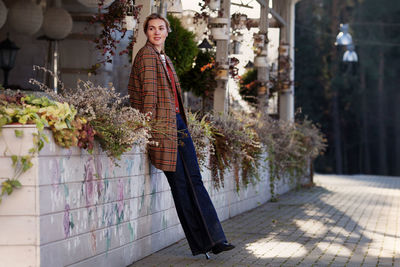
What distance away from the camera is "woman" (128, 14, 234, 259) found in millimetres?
4820

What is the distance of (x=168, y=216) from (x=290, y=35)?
787 centimetres

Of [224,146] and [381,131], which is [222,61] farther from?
[381,131]

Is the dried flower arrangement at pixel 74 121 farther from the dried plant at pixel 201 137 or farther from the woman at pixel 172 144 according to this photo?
the dried plant at pixel 201 137

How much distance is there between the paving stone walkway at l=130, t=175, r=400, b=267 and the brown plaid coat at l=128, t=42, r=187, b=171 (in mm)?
750

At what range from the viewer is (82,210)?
3961 mm

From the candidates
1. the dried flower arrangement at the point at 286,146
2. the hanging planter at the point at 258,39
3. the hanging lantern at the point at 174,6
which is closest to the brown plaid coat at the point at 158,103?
the hanging lantern at the point at 174,6

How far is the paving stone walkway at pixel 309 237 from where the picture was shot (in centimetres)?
500

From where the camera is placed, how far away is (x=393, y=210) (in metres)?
9.07

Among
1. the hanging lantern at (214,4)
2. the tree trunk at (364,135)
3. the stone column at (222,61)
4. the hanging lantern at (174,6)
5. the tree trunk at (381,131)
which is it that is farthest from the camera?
the tree trunk at (381,131)

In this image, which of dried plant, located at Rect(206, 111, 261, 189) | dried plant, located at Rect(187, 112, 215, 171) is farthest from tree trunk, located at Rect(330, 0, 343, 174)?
dried plant, located at Rect(187, 112, 215, 171)

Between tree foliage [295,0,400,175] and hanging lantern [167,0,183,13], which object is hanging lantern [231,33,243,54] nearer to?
hanging lantern [167,0,183,13]

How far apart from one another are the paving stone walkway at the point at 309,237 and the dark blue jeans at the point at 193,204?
16 cm

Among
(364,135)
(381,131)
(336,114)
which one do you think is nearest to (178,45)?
(336,114)

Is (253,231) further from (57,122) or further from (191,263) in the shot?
(57,122)
